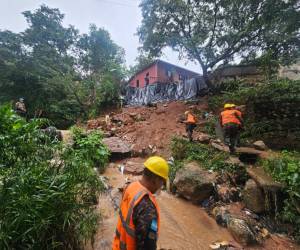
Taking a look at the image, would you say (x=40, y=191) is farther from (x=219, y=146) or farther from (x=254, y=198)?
(x=219, y=146)

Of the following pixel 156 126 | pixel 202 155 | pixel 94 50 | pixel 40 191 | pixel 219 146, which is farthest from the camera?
pixel 94 50

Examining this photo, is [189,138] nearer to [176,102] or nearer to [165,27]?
[176,102]

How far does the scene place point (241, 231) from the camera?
358 centimetres

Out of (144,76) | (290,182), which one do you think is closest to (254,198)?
(290,182)

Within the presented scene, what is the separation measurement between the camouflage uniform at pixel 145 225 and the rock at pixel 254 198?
349cm

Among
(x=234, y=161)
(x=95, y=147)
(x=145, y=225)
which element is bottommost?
(x=234, y=161)

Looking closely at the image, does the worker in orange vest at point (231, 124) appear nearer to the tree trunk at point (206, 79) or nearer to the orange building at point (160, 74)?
the tree trunk at point (206, 79)

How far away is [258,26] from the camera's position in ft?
32.8

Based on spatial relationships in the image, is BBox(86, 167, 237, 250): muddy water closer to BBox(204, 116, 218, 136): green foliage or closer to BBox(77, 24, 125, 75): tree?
BBox(204, 116, 218, 136): green foliage

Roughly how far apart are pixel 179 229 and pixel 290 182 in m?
2.27

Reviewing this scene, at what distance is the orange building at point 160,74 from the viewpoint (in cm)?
2134

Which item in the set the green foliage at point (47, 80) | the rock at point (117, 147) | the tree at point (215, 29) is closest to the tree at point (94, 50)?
the green foliage at point (47, 80)

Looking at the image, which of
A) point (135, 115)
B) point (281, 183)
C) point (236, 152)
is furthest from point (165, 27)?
point (281, 183)

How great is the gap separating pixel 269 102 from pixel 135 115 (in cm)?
645
